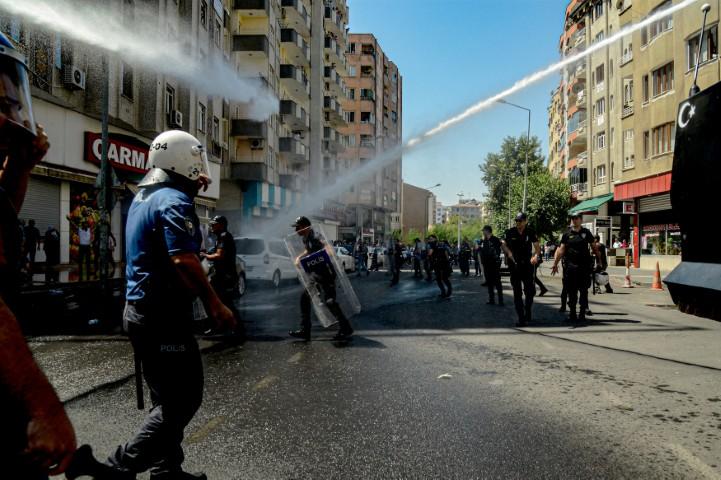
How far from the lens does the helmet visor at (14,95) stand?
5.46ft

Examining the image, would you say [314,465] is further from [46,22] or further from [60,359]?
[46,22]

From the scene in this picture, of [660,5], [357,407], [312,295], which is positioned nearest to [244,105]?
[660,5]

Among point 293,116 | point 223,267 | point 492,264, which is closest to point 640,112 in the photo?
point 492,264

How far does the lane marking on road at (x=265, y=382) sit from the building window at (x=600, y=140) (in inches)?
1485

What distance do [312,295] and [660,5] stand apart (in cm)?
2507

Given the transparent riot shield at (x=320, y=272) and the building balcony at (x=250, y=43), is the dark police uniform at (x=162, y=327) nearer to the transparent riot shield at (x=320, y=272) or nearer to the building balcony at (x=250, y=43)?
the transparent riot shield at (x=320, y=272)

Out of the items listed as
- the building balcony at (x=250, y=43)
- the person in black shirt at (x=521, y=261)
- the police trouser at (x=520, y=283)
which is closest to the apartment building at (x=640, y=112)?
the person in black shirt at (x=521, y=261)

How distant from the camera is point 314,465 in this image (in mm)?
3334

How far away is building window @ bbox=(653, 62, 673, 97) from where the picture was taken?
84.5 feet

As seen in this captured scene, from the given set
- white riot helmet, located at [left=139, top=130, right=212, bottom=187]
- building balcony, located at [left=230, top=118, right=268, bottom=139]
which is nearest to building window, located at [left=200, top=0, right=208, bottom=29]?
building balcony, located at [left=230, top=118, right=268, bottom=139]

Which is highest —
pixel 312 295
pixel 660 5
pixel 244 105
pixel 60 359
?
pixel 660 5

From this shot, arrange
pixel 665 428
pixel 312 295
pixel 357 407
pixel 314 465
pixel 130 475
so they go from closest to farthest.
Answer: pixel 130 475
pixel 314 465
pixel 665 428
pixel 357 407
pixel 312 295

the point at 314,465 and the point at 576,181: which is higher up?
the point at 576,181

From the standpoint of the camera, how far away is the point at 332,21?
5222 centimetres
